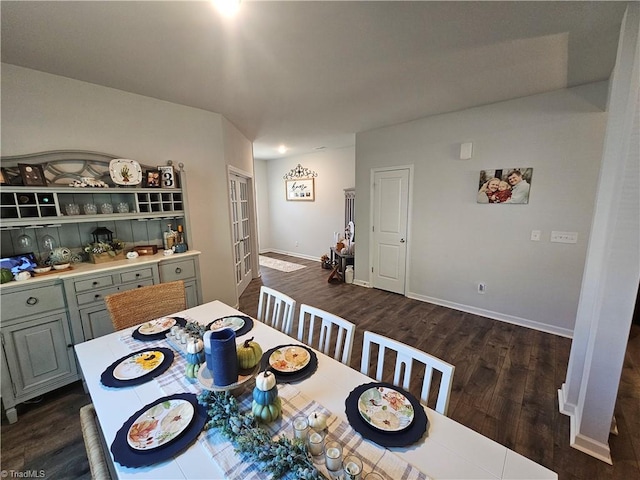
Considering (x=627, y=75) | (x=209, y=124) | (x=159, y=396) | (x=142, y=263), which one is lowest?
(x=159, y=396)

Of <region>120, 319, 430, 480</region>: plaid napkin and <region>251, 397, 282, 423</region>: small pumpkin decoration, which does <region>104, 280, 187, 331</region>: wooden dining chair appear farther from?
<region>251, 397, 282, 423</region>: small pumpkin decoration

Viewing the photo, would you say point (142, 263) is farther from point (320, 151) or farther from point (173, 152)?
point (320, 151)

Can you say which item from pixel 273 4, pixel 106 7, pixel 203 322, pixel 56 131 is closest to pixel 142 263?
pixel 203 322

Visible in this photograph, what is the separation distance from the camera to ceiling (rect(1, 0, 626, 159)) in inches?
57.6

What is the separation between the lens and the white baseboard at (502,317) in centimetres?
282

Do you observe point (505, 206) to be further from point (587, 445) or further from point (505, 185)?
point (587, 445)

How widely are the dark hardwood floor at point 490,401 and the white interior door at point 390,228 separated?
0.81 meters

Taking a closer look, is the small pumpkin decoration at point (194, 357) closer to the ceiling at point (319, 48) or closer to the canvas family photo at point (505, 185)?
the ceiling at point (319, 48)

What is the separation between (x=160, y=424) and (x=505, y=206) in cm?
355

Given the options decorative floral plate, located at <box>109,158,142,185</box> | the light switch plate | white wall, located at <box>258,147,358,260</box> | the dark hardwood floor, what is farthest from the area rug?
the light switch plate

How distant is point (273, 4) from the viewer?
54.9 inches

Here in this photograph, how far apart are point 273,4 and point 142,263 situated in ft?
7.03

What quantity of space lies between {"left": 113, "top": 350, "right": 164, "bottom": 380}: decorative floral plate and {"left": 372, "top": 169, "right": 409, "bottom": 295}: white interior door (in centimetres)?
338

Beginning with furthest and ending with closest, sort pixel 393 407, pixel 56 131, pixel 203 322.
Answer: pixel 56 131 < pixel 203 322 < pixel 393 407
